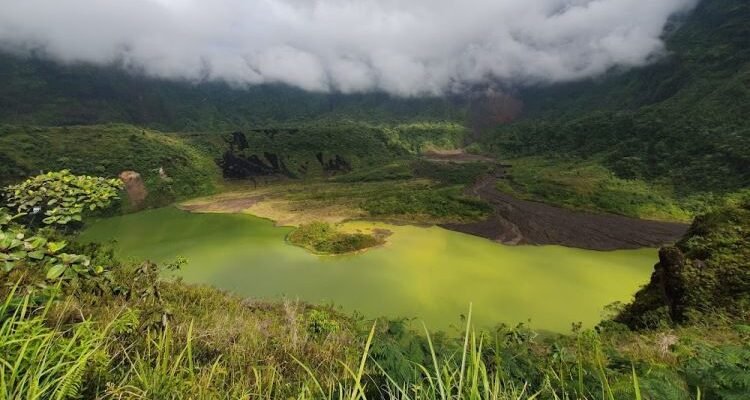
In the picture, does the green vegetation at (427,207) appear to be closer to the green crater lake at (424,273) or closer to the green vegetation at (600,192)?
the green crater lake at (424,273)

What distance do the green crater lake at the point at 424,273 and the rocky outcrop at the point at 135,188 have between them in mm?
14996

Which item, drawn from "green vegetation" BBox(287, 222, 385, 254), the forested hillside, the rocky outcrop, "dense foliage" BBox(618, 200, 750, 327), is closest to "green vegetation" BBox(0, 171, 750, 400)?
"dense foliage" BBox(618, 200, 750, 327)

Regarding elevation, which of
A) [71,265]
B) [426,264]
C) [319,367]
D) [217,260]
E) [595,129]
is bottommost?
[217,260]

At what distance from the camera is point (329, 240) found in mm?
31734

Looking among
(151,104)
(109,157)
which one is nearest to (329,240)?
(109,157)

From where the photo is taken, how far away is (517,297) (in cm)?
2100

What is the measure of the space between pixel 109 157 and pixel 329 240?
44661 millimetres

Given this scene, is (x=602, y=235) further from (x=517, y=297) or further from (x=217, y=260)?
(x=217, y=260)

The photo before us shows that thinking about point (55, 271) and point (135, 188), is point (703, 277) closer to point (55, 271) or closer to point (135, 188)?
point (55, 271)

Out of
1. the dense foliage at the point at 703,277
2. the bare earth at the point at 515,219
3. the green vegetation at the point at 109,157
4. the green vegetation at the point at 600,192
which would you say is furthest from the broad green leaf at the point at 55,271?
the green vegetation at the point at 109,157

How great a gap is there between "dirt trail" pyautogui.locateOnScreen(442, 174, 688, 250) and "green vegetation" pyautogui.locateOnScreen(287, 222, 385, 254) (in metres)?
10.7

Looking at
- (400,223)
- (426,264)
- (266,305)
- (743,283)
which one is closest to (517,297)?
(426,264)

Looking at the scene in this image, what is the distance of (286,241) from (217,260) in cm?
677

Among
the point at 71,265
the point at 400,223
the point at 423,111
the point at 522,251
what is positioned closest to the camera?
the point at 71,265
